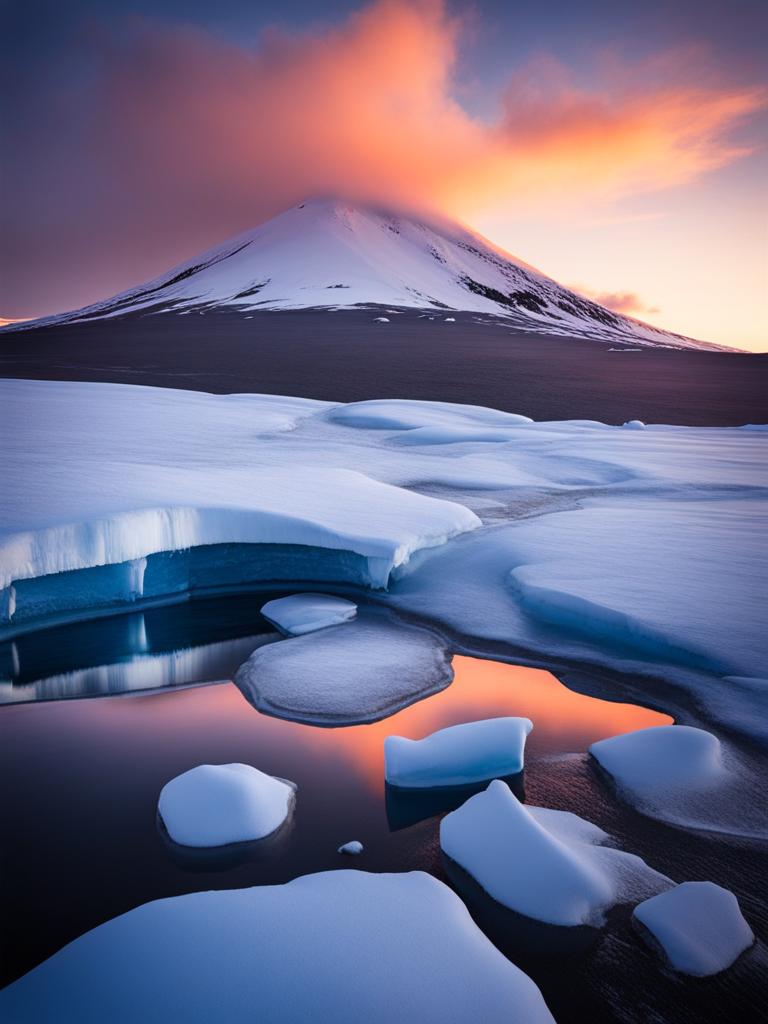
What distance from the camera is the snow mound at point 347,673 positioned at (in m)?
4.12

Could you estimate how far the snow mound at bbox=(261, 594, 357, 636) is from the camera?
17.4ft

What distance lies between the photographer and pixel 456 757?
3477 millimetres

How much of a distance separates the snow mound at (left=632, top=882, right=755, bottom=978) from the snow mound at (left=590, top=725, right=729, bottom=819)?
66cm

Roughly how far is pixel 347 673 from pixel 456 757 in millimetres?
1180

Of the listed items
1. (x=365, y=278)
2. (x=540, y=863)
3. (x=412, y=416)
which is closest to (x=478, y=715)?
(x=540, y=863)

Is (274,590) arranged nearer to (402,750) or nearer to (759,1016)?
(402,750)

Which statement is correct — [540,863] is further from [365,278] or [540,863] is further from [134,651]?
[365,278]

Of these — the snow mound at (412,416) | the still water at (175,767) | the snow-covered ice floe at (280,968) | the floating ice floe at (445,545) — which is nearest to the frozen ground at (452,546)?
the floating ice floe at (445,545)

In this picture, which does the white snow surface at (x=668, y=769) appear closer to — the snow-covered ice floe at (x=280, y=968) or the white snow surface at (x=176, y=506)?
the snow-covered ice floe at (x=280, y=968)

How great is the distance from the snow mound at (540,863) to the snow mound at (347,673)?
120cm

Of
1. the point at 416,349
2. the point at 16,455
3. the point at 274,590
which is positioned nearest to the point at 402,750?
the point at 274,590

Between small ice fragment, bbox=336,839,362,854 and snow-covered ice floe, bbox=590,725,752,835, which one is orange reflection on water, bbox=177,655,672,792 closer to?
snow-covered ice floe, bbox=590,725,752,835

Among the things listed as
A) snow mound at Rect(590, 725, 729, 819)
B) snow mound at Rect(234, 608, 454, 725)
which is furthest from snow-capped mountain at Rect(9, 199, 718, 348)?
snow mound at Rect(590, 725, 729, 819)

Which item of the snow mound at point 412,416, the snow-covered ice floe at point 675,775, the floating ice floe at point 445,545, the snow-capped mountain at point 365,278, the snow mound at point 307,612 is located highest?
the snow-capped mountain at point 365,278
